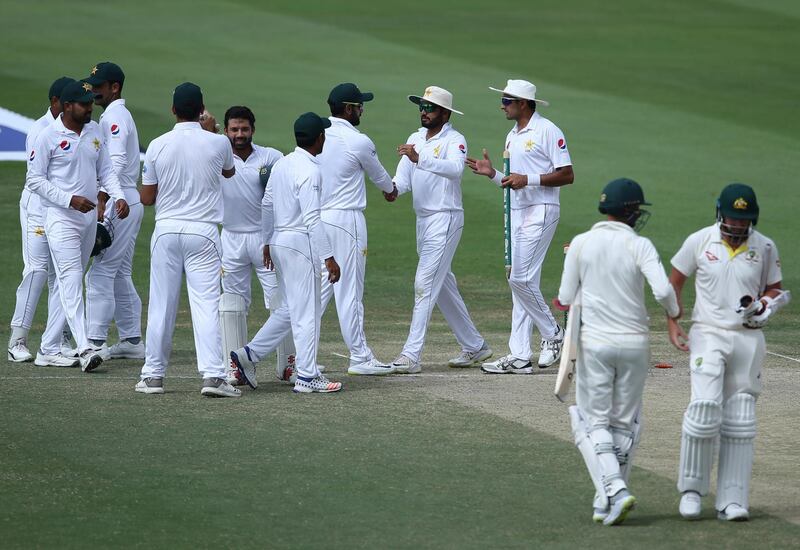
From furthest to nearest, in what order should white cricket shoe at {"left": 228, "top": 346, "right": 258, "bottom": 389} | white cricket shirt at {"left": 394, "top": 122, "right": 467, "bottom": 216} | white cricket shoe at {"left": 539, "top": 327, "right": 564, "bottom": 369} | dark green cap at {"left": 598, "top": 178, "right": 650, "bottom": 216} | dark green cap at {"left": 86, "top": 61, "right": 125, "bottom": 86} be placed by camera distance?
dark green cap at {"left": 86, "top": 61, "right": 125, "bottom": 86}, white cricket shoe at {"left": 539, "top": 327, "right": 564, "bottom": 369}, white cricket shirt at {"left": 394, "top": 122, "right": 467, "bottom": 216}, white cricket shoe at {"left": 228, "top": 346, "right": 258, "bottom": 389}, dark green cap at {"left": 598, "top": 178, "right": 650, "bottom": 216}

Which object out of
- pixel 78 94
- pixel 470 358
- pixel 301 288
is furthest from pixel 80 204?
pixel 470 358

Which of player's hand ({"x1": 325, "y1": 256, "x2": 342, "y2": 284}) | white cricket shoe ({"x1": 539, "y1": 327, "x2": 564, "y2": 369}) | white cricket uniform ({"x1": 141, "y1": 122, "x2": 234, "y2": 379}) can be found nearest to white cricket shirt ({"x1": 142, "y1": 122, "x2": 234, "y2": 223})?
white cricket uniform ({"x1": 141, "y1": 122, "x2": 234, "y2": 379})

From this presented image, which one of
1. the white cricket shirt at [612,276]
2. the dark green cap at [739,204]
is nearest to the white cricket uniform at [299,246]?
the white cricket shirt at [612,276]

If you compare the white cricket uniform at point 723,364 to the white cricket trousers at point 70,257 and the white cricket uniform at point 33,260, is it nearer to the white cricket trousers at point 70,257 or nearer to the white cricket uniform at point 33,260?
the white cricket trousers at point 70,257

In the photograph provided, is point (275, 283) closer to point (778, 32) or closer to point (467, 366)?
point (467, 366)

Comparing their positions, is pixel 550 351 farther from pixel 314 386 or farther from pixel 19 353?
pixel 19 353

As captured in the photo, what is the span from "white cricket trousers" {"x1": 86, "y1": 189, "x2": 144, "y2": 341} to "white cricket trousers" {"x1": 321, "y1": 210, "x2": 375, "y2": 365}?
6.34ft

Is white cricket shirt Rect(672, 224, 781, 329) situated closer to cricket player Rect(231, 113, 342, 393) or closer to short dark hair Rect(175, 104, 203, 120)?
cricket player Rect(231, 113, 342, 393)

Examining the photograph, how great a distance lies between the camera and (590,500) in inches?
328

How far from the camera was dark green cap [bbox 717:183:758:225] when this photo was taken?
8016mm

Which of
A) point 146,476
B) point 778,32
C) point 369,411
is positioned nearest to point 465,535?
point 146,476

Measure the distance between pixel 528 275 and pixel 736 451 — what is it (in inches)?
184

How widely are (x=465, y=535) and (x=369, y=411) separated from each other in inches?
122

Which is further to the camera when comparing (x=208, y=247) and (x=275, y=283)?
(x=275, y=283)
